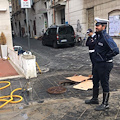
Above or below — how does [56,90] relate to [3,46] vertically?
below

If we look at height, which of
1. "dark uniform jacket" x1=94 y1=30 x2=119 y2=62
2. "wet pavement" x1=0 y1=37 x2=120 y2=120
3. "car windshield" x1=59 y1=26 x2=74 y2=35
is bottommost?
"wet pavement" x1=0 y1=37 x2=120 y2=120

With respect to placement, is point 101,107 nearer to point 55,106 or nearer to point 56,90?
point 55,106

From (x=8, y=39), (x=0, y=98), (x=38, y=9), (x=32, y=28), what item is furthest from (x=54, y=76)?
(x=32, y=28)

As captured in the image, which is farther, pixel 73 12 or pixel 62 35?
pixel 73 12

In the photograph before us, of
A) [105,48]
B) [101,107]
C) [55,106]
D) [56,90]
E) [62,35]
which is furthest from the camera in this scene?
[62,35]

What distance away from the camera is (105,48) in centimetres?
345

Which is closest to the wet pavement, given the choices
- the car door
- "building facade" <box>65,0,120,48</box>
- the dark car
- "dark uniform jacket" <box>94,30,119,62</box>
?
"dark uniform jacket" <box>94,30,119,62</box>

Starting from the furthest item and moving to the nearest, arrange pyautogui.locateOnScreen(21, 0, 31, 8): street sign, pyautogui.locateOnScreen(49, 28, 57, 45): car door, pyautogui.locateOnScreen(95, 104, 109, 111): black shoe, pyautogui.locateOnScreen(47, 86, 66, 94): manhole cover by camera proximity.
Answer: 1. pyautogui.locateOnScreen(49, 28, 57, 45): car door
2. pyautogui.locateOnScreen(21, 0, 31, 8): street sign
3. pyautogui.locateOnScreen(47, 86, 66, 94): manhole cover
4. pyautogui.locateOnScreen(95, 104, 109, 111): black shoe

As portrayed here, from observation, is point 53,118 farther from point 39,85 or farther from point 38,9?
point 38,9

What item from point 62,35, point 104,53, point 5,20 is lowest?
point 104,53

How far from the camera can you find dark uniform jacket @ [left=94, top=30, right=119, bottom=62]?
11.0 ft

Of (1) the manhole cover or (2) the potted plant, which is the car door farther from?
(1) the manhole cover

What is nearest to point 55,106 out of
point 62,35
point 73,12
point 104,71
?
point 104,71

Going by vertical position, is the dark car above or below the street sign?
below
